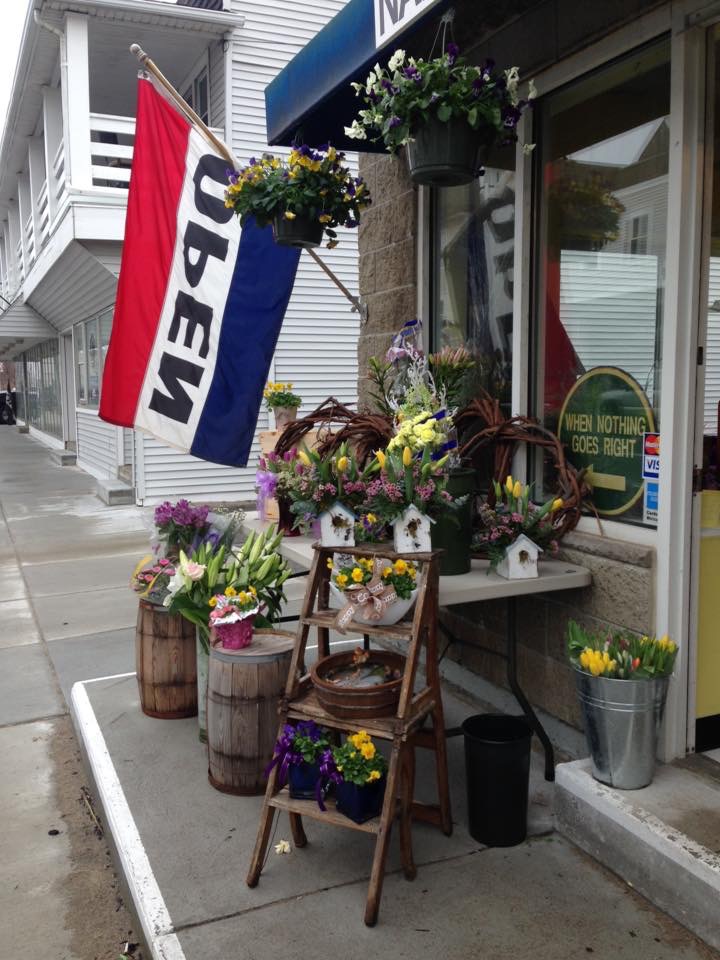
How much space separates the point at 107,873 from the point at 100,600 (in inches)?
163

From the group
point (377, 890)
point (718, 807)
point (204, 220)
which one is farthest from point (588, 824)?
point (204, 220)

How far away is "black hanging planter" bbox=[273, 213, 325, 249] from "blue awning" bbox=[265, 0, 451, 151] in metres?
0.55

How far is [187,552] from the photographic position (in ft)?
14.4

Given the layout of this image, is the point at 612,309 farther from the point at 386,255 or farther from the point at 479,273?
the point at 386,255

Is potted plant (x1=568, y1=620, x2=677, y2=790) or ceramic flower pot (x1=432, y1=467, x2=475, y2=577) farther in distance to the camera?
ceramic flower pot (x1=432, y1=467, x2=475, y2=577)

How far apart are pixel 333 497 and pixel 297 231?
1492 millimetres

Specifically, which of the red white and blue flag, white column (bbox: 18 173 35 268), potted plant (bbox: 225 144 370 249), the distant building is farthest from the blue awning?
white column (bbox: 18 173 35 268)

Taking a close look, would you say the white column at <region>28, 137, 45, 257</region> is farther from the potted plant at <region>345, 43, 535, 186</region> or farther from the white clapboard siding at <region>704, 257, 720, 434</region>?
the potted plant at <region>345, 43, 535, 186</region>

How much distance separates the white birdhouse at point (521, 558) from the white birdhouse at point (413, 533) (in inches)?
14.5

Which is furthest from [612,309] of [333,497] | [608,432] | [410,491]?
[333,497]

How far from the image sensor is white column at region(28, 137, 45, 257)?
15.5 metres

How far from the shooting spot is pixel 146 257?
15.2 feet

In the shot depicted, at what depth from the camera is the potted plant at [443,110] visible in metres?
3.03

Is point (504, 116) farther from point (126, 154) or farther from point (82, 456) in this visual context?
point (82, 456)
